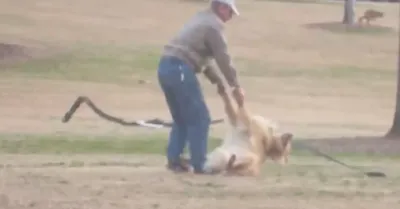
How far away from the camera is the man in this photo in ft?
33.7

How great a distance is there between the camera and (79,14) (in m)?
48.2

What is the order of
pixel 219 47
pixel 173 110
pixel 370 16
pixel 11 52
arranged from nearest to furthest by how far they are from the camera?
1. pixel 219 47
2. pixel 173 110
3. pixel 11 52
4. pixel 370 16

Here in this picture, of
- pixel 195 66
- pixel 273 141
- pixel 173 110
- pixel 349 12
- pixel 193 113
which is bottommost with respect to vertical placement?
pixel 349 12

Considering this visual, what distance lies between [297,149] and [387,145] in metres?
1.78

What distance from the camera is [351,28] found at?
4888 cm

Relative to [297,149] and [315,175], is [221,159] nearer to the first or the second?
[315,175]

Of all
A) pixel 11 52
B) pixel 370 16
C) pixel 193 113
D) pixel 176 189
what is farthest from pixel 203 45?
pixel 370 16

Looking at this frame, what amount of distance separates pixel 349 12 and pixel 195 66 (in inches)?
1546

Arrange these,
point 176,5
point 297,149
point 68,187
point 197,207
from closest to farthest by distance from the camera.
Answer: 1. point 197,207
2. point 68,187
3. point 297,149
4. point 176,5

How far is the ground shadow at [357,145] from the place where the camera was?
Answer: 16.3m

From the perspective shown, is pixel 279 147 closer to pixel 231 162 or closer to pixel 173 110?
pixel 231 162

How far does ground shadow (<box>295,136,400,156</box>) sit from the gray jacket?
5.97m

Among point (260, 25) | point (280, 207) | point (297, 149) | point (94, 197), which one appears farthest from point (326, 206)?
point (260, 25)

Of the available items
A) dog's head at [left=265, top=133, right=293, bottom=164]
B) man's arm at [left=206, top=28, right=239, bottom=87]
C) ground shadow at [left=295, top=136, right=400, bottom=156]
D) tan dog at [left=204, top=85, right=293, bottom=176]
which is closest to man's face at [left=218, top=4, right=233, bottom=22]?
man's arm at [left=206, top=28, right=239, bottom=87]
